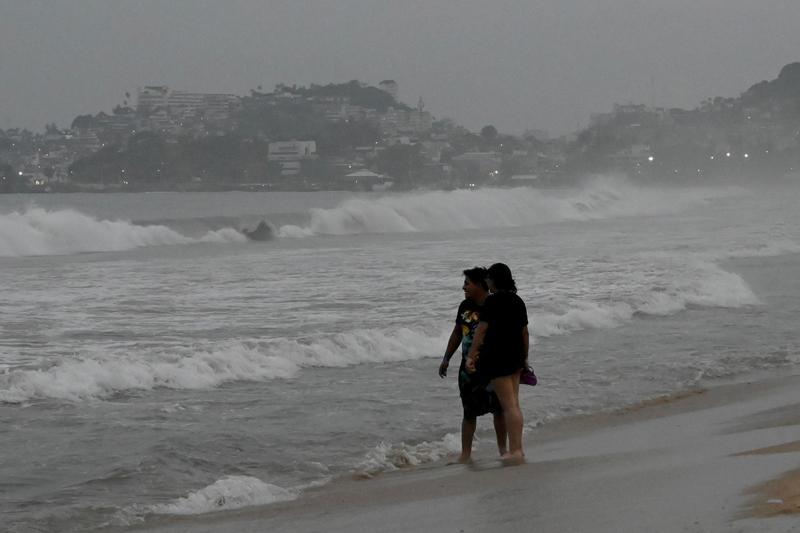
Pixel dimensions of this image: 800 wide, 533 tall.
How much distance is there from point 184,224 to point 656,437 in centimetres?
5128

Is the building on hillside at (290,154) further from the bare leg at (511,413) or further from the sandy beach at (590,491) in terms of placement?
the bare leg at (511,413)

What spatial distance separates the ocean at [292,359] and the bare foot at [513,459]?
68 cm

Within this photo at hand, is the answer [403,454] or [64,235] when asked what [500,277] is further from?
[64,235]

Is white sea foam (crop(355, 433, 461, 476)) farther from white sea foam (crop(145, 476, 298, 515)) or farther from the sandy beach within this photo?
white sea foam (crop(145, 476, 298, 515))

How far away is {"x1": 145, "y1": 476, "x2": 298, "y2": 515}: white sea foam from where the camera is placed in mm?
7953

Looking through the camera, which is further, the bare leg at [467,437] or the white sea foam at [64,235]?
the white sea foam at [64,235]

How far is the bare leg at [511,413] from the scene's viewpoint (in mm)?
8922

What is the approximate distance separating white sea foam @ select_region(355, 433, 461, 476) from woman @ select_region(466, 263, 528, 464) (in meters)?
0.86

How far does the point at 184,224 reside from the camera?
59781mm

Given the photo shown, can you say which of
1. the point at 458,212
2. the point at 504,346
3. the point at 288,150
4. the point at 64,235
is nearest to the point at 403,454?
the point at 504,346

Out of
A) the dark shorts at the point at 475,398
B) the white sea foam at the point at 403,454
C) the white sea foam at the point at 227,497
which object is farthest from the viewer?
the white sea foam at the point at 403,454

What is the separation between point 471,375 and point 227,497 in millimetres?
1883

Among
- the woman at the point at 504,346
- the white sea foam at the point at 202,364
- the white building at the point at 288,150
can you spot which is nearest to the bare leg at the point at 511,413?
the woman at the point at 504,346

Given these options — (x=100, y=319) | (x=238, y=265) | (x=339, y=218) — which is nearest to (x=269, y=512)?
(x=100, y=319)
